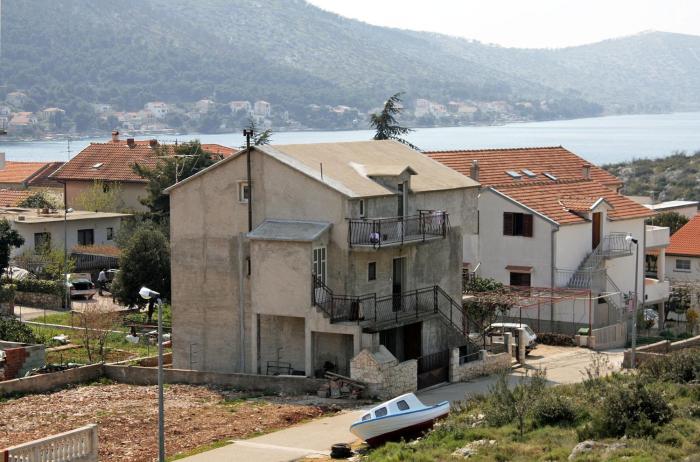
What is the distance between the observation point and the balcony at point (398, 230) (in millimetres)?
38906

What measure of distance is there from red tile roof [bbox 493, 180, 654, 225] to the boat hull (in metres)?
22.9

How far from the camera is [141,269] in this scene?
54156mm

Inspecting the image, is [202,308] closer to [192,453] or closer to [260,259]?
[260,259]

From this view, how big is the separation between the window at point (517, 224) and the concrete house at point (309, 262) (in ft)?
32.2

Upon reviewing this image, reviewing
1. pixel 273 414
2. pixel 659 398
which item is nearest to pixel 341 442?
pixel 273 414

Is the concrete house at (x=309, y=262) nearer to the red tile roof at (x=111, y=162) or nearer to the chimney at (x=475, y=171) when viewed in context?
the chimney at (x=475, y=171)

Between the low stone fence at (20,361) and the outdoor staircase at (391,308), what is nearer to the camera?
the outdoor staircase at (391,308)

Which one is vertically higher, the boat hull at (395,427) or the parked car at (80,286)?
the parked car at (80,286)

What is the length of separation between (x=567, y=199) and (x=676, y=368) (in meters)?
21.6

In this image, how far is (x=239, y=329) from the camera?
40.6m

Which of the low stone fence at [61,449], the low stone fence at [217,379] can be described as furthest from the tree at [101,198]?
the low stone fence at [61,449]

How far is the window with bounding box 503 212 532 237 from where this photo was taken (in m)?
53.1

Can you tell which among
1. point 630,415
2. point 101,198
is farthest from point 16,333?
point 101,198

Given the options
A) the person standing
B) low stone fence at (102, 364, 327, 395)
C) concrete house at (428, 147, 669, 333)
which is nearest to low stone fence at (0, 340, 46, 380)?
low stone fence at (102, 364, 327, 395)
